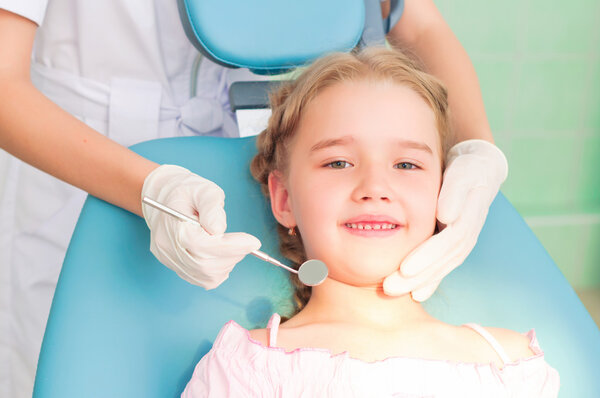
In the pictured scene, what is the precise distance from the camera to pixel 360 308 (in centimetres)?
105

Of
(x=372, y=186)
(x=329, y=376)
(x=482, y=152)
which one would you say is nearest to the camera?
(x=329, y=376)

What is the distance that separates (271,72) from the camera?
1.22m

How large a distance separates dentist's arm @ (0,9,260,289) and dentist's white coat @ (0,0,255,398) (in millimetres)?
220

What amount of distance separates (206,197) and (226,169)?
0.70 feet

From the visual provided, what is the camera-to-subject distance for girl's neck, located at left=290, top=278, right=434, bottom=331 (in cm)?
104

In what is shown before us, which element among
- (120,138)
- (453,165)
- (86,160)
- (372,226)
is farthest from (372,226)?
(120,138)

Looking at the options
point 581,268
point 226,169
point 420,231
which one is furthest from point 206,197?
point 581,268

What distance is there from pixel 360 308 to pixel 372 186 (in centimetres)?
21

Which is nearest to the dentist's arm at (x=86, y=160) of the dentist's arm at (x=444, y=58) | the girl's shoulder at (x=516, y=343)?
the girl's shoulder at (x=516, y=343)

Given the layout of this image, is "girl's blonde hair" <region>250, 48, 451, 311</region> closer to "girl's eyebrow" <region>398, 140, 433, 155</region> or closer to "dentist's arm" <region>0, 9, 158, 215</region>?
"girl's eyebrow" <region>398, 140, 433, 155</region>

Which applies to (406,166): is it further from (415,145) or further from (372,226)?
(372,226)

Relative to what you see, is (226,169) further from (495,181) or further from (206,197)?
(495,181)

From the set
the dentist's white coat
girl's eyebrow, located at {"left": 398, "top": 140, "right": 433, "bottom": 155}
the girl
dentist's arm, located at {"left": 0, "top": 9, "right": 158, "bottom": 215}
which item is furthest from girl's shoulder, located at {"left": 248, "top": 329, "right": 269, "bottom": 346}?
the dentist's white coat

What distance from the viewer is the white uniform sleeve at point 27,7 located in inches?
38.4
